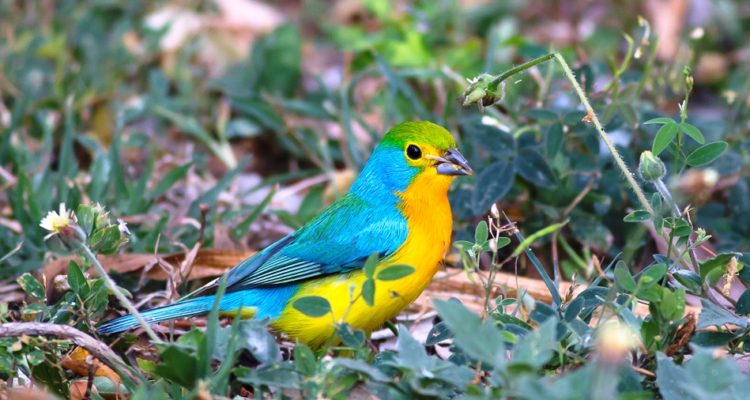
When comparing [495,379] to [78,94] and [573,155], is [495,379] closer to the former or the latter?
[573,155]

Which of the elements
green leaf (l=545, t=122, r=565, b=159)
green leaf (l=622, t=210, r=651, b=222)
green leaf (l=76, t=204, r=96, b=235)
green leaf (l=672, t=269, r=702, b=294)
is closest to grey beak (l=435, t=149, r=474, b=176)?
green leaf (l=545, t=122, r=565, b=159)

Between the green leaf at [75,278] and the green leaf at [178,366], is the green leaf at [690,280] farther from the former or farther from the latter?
the green leaf at [75,278]

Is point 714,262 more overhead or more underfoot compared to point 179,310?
more overhead

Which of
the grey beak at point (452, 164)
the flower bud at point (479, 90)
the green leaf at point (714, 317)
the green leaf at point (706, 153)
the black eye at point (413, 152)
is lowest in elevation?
the green leaf at point (714, 317)

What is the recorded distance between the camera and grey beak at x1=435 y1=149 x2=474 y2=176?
11.3 feet

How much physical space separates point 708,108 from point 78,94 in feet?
12.2

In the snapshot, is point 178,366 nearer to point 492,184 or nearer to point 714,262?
point 714,262

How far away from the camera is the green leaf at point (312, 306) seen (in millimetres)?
2558

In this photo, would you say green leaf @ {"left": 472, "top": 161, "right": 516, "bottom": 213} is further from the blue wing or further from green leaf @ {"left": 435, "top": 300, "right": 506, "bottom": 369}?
green leaf @ {"left": 435, "top": 300, "right": 506, "bottom": 369}

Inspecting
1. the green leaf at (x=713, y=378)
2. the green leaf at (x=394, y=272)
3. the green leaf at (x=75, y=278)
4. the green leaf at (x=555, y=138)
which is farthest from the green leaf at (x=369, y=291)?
the green leaf at (x=555, y=138)

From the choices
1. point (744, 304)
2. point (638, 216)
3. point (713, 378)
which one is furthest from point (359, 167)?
point (713, 378)

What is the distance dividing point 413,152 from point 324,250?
1.72 ft

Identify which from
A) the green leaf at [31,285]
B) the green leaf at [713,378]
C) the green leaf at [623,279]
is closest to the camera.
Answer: the green leaf at [713,378]

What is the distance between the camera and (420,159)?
350 cm
